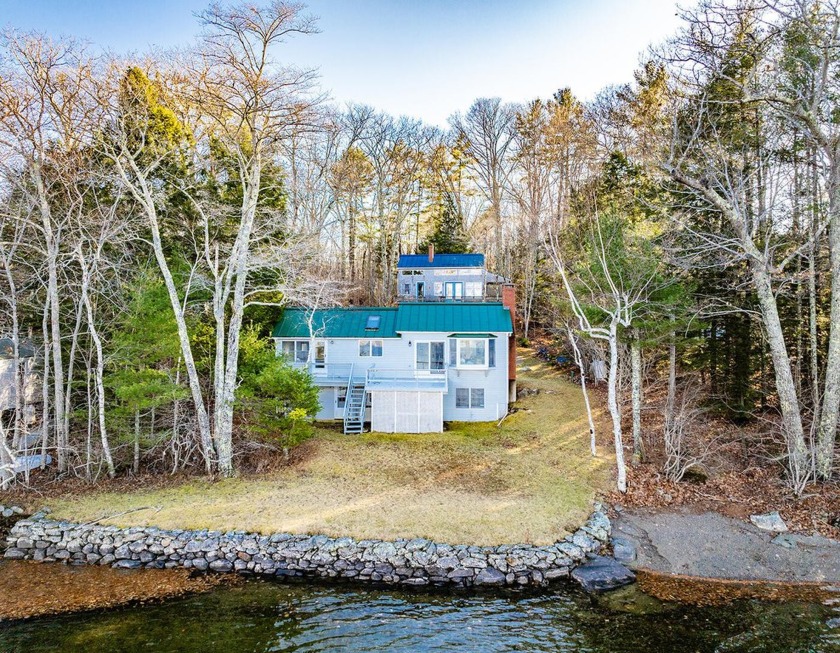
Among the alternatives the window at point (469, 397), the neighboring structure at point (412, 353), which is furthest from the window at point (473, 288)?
the window at point (469, 397)

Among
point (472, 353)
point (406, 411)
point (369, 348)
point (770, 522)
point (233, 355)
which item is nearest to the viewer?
point (770, 522)

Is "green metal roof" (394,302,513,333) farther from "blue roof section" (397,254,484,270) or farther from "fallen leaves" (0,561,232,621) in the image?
"fallen leaves" (0,561,232,621)

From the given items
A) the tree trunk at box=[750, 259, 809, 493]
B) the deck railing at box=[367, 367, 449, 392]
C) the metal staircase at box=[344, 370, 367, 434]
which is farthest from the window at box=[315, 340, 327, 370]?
the tree trunk at box=[750, 259, 809, 493]

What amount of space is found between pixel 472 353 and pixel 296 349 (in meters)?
8.32

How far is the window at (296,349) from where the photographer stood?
20188 millimetres

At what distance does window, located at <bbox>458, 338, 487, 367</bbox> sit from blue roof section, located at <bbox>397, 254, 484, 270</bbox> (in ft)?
30.1

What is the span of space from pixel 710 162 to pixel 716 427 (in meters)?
10.0

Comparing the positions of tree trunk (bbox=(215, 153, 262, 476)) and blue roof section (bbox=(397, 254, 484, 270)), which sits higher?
blue roof section (bbox=(397, 254, 484, 270))

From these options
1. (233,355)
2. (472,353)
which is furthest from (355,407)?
(233,355)

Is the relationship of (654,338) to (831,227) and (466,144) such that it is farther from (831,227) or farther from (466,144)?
(466,144)

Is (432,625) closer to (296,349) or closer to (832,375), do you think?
(832,375)

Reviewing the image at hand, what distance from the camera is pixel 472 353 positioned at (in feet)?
63.7

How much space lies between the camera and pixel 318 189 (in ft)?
101

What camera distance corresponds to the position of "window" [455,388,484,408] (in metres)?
19.6
